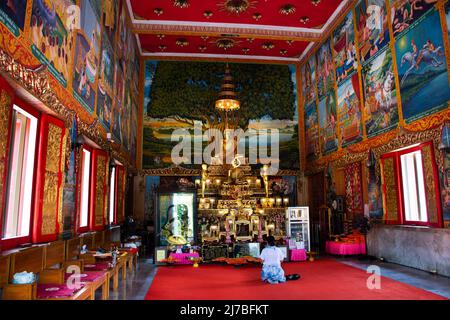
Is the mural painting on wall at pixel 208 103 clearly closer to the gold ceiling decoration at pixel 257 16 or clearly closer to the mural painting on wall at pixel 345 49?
the gold ceiling decoration at pixel 257 16

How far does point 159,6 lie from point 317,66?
23.7 feet

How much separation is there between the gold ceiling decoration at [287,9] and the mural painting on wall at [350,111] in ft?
11.4

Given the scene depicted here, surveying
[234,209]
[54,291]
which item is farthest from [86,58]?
[234,209]

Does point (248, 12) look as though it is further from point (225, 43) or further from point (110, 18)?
point (110, 18)

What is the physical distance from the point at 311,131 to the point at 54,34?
12352 mm

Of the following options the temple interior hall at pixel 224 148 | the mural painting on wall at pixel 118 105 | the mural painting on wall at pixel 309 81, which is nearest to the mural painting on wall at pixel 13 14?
the temple interior hall at pixel 224 148

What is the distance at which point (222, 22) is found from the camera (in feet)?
46.3

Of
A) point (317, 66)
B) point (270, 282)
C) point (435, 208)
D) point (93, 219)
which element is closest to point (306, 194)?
point (317, 66)

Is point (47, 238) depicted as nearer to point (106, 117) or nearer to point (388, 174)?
point (106, 117)

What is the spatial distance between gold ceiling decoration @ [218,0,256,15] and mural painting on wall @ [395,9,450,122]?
576 centimetres

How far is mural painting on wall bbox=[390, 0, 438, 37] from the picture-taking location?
829 centimetres

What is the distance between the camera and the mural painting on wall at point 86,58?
701 cm

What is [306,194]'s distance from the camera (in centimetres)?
1661

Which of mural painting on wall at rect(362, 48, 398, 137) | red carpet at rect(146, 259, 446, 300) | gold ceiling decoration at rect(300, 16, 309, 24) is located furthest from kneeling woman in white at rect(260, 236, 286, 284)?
gold ceiling decoration at rect(300, 16, 309, 24)
